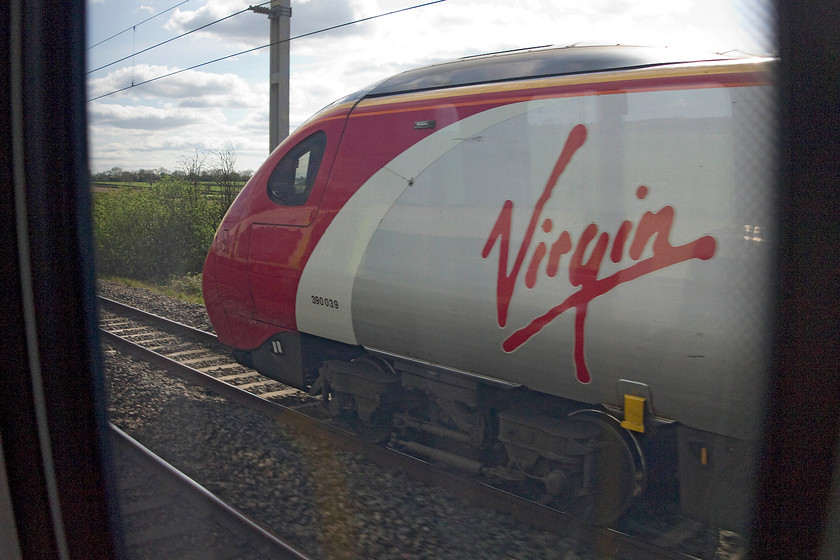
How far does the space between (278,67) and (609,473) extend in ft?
31.8

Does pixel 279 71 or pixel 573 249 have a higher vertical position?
pixel 279 71

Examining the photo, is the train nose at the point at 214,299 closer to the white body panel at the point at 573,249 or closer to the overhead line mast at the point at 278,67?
the white body panel at the point at 573,249

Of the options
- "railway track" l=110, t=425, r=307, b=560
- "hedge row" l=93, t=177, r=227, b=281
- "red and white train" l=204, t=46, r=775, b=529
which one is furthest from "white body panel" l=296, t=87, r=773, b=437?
"hedge row" l=93, t=177, r=227, b=281

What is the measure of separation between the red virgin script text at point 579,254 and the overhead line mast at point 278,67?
8.14 meters

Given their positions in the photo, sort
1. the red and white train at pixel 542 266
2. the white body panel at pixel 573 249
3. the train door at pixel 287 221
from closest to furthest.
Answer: the white body panel at pixel 573 249, the red and white train at pixel 542 266, the train door at pixel 287 221

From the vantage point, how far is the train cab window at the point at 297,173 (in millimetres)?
5270

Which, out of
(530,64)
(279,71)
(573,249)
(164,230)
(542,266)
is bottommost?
(164,230)

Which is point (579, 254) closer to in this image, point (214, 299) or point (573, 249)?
point (573, 249)

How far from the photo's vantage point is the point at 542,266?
3592mm

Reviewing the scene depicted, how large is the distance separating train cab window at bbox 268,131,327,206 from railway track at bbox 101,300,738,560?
192 centimetres

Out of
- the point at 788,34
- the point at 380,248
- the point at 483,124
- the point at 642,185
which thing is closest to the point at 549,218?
the point at 642,185

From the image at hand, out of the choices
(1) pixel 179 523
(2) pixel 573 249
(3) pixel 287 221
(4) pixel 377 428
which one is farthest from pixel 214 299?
(2) pixel 573 249

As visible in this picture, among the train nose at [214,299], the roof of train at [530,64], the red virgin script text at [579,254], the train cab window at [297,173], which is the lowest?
the train nose at [214,299]

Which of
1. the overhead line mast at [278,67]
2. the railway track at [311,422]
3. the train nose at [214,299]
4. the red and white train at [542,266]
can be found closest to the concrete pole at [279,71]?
the overhead line mast at [278,67]
